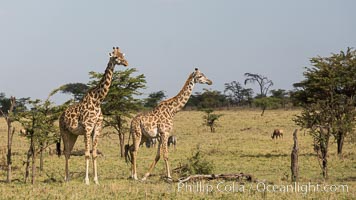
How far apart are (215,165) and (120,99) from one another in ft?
25.1

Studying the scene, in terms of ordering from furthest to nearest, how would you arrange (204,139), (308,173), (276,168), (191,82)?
(204,139)
(276,168)
(308,173)
(191,82)

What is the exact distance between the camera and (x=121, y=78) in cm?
2761

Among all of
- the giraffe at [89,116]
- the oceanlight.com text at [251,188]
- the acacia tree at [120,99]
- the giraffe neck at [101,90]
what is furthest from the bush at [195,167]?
the acacia tree at [120,99]

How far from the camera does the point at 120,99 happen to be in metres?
27.1

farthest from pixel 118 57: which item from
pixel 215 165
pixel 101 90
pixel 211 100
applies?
pixel 211 100

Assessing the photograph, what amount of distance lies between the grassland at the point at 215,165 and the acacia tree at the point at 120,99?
155 centimetres

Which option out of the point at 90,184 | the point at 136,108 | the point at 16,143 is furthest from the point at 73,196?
the point at 16,143

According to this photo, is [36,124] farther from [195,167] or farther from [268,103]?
[268,103]

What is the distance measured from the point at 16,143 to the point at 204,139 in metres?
10.9

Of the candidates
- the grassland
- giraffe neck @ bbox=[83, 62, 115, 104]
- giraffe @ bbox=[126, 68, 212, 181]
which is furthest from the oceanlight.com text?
giraffe neck @ bbox=[83, 62, 115, 104]

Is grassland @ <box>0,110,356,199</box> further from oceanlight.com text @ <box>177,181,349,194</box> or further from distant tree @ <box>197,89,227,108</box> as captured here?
distant tree @ <box>197,89,227,108</box>

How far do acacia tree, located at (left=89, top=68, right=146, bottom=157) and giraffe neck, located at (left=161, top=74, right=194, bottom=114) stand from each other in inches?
434

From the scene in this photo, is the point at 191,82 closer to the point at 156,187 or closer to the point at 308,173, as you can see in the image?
the point at 156,187

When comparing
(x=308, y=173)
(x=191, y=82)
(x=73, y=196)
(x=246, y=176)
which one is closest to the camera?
(x=73, y=196)
